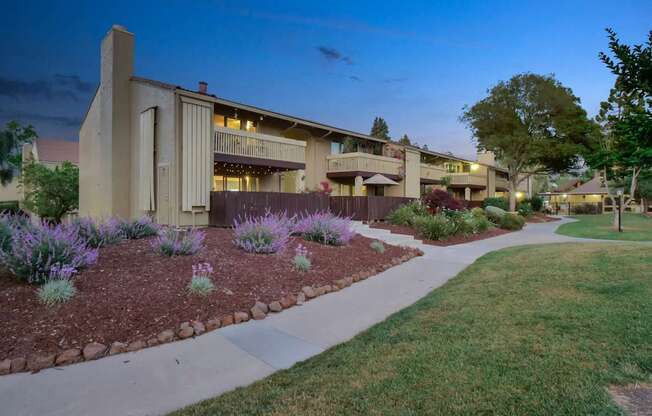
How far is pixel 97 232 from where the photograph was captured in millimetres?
7273

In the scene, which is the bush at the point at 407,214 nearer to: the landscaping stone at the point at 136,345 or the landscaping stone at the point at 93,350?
the landscaping stone at the point at 136,345

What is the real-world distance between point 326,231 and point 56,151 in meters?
29.9

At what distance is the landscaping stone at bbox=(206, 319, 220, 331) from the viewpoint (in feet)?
14.9

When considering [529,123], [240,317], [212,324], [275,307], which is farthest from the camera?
[529,123]

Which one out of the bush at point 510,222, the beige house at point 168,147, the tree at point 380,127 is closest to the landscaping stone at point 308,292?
the beige house at point 168,147

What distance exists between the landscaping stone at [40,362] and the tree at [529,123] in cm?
3403

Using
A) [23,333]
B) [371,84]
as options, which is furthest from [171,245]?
[371,84]

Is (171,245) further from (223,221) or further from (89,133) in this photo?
(89,133)

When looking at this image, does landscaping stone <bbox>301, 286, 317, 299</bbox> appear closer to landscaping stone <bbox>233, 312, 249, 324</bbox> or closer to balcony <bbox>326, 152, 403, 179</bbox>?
landscaping stone <bbox>233, 312, 249, 324</bbox>

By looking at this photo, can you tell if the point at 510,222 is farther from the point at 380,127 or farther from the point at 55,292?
the point at 380,127

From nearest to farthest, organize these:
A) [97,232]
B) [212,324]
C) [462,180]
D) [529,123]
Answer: [212,324] → [97,232] → [529,123] → [462,180]

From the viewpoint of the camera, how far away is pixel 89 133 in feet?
55.0

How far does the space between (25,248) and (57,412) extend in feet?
10.8

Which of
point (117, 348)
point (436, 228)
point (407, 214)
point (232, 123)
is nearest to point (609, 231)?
point (407, 214)
